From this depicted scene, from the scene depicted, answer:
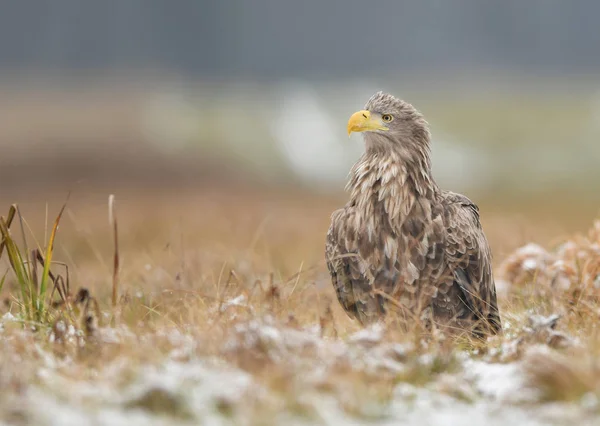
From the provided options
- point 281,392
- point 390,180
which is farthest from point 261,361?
point 390,180

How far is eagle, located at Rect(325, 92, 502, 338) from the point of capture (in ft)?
19.2

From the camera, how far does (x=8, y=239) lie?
544 centimetres

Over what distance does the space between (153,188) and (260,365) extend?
1812 inches

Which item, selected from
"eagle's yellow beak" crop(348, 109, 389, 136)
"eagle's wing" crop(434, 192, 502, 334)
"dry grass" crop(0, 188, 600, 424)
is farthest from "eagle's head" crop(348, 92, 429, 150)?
"dry grass" crop(0, 188, 600, 424)

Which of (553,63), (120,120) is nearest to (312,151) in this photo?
(120,120)

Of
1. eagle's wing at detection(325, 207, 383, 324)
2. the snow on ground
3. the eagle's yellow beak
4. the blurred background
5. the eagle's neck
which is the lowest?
the snow on ground

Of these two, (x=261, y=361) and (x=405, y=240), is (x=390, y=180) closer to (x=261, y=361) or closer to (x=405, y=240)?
(x=405, y=240)

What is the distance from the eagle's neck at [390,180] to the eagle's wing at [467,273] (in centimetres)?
27

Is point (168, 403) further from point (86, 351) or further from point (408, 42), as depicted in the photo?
point (408, 42)

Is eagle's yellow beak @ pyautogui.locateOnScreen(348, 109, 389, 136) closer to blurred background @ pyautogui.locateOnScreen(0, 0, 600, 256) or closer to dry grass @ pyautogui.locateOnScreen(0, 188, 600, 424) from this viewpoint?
dry grass @ pyautogui.locateOnScreen(0, 188, 600, 424)

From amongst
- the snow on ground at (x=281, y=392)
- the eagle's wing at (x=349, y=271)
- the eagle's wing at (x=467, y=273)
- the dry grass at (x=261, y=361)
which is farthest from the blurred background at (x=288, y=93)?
the eagle's wing at (x=467, y=273)

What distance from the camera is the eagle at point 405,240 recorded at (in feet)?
19.2

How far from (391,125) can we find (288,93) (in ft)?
375

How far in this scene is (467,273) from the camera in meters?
6.05
